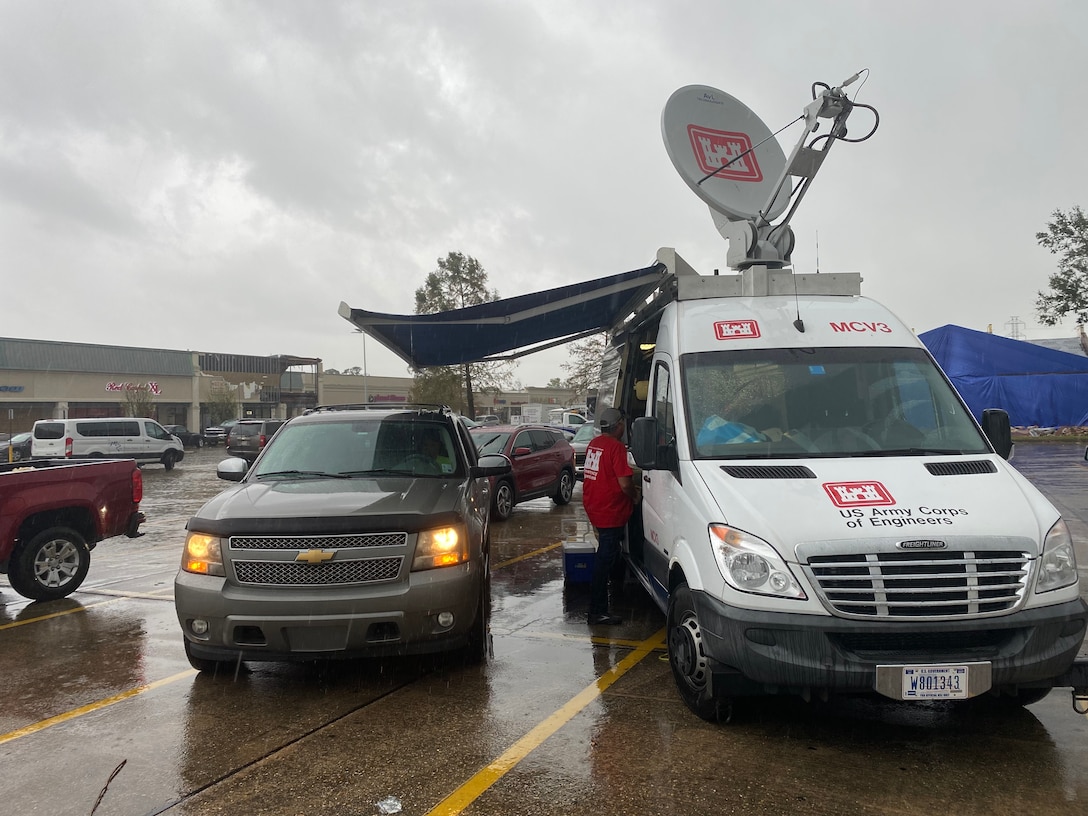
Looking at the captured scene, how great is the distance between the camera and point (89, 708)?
15.0ft

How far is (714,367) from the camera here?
5059 mm

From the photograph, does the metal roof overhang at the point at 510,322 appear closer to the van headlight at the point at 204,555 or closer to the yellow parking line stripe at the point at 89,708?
the van headlight at the point at 204,555

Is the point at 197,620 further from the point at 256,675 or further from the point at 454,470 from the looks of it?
the point at 454,470

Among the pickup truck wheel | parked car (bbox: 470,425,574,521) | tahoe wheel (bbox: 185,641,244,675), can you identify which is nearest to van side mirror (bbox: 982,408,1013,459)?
tahoe wheel (bbox: 185,641,244,675)

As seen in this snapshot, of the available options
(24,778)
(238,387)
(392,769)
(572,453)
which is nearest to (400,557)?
(392,769)

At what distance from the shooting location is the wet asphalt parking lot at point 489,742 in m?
3.40

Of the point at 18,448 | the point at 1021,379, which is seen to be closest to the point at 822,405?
the point at 1021,379

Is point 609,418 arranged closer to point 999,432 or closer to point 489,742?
point 999,432

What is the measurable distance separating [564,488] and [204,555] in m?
10.6

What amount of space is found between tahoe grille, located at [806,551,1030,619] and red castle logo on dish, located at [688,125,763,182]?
6075 millimetres

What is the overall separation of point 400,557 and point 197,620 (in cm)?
125

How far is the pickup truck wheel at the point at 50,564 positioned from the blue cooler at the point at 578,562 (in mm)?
4751

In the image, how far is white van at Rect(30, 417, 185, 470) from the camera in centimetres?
2484

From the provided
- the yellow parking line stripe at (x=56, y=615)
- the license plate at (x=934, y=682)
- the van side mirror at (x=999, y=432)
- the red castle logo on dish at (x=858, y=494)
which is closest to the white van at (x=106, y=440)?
the yellow parking line stripe at (x=56, y=615)
